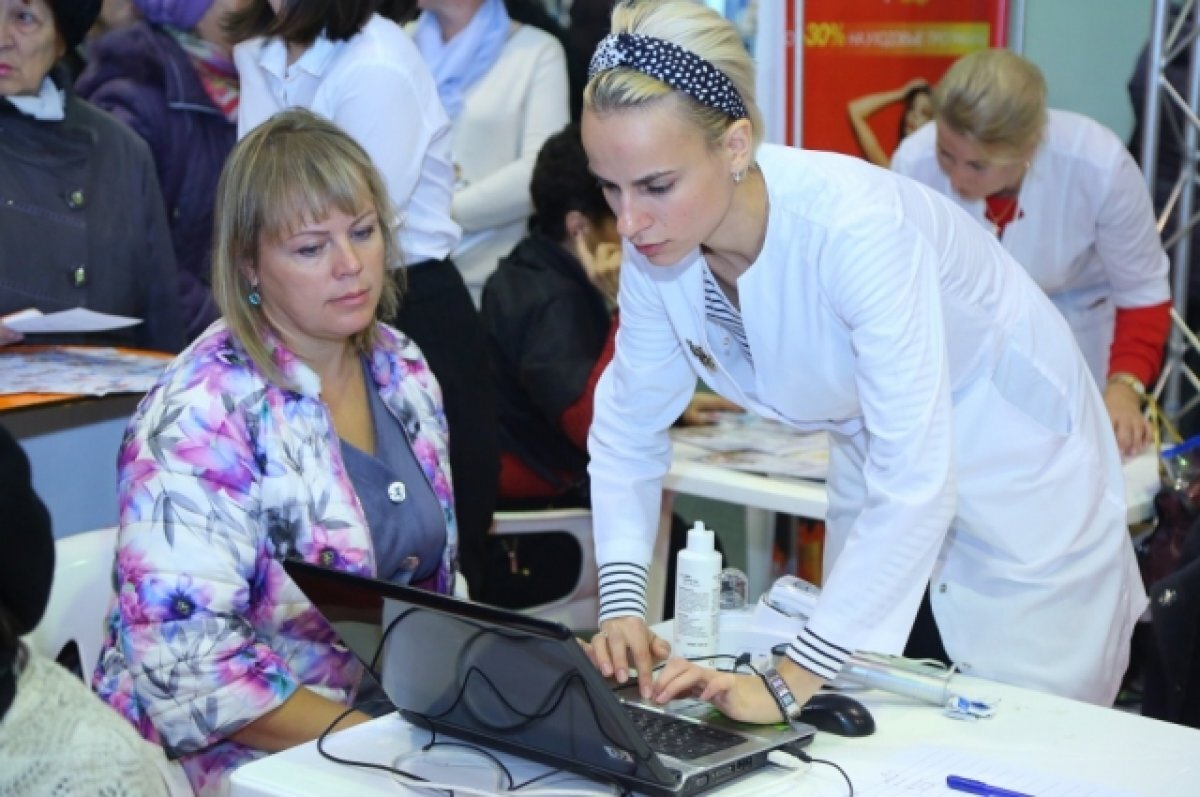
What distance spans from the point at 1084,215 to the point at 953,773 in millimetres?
1993

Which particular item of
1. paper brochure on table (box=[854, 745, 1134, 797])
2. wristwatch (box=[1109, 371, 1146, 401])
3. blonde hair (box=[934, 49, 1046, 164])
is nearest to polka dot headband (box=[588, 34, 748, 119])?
paper brochure on table (box=[854, 745, 1134, 797])

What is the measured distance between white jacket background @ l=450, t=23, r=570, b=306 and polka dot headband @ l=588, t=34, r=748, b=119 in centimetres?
231

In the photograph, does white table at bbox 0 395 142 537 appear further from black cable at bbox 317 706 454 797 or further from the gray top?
black cable at bbox 317 706 454 797

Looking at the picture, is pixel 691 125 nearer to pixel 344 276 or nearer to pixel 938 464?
pixel 938 464

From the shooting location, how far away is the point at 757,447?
3.27 meters

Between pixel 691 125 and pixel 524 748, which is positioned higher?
pixel 691 125

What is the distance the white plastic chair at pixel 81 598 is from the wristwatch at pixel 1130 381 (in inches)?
79.5

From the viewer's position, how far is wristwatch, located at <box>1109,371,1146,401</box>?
3.27m

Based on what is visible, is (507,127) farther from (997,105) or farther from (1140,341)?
(1140,341)

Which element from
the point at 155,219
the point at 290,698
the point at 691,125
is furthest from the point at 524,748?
the point at 155,219

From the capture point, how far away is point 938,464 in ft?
5.71

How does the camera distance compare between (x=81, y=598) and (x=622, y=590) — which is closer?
(x=622, y=590)

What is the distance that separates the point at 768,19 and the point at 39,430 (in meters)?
2.42

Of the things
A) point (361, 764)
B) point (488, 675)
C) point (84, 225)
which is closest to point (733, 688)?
point (488, 675)
